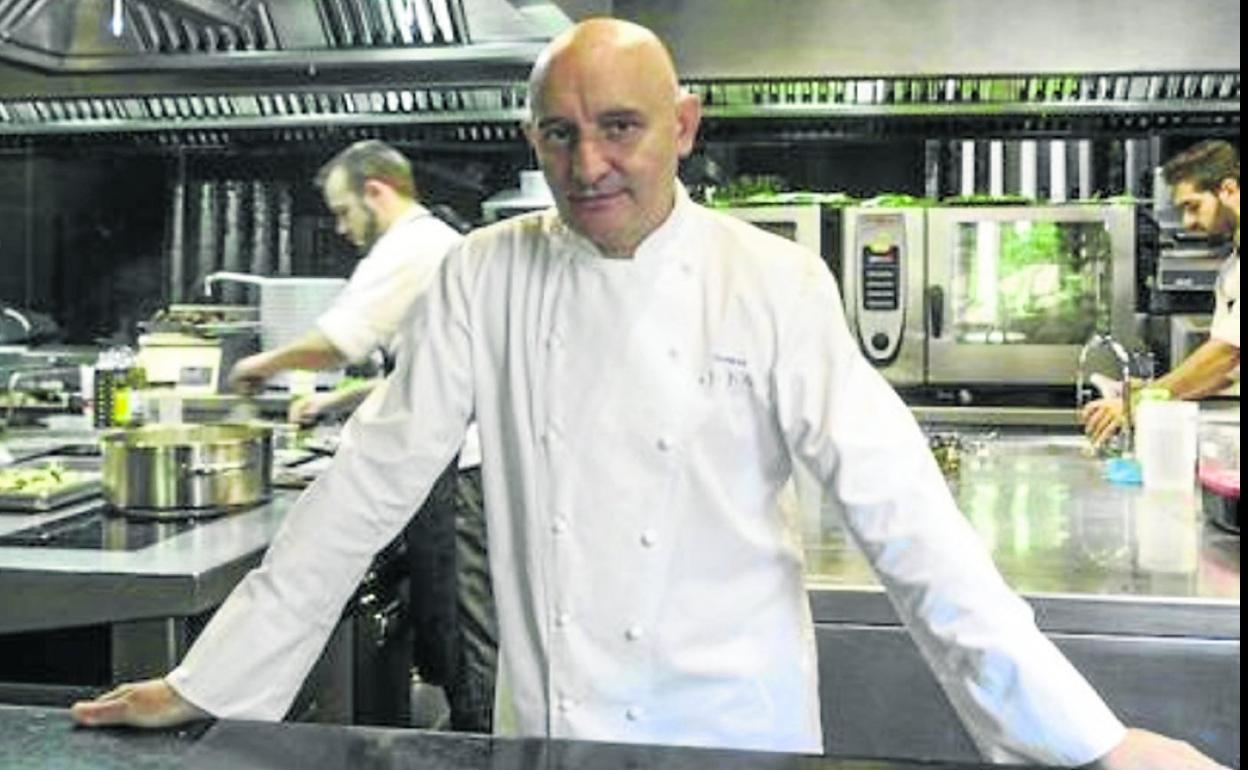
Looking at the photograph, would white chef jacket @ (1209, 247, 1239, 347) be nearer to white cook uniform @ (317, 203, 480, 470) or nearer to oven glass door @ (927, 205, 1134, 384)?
oven glass door @ (927, 205, 1134, 384)

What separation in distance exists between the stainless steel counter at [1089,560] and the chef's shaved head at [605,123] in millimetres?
831

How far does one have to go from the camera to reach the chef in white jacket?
5.01 feet

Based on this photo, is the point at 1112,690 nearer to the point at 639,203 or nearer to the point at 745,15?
the point at 639,203

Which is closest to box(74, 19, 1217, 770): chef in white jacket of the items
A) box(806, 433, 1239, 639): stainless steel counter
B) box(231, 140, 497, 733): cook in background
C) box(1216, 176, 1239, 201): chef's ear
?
box(806, 433, 1239, 639): stainless steel counter

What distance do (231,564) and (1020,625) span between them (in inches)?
52.0

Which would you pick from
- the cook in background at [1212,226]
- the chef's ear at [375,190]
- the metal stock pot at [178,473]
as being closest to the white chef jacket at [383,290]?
the chef's ear at [375,190]

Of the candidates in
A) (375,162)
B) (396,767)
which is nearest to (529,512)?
(396,767)

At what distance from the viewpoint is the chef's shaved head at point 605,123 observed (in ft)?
4.99

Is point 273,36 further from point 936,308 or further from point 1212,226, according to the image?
point 1212,226

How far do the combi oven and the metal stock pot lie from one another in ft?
9.83

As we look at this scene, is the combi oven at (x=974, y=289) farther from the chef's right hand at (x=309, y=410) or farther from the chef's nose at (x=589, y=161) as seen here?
the chef's nose at (x=589, y=161)

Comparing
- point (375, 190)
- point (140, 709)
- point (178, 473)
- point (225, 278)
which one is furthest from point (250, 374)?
point (140, 709)

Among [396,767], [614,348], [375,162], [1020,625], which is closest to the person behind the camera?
[396,767]

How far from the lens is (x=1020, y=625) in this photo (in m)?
1.36
